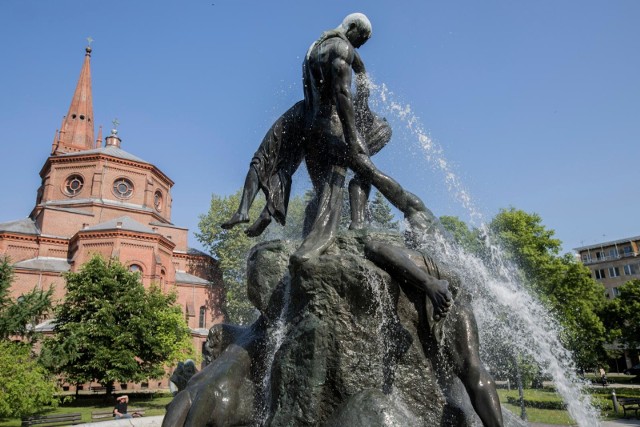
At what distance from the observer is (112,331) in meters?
25.2

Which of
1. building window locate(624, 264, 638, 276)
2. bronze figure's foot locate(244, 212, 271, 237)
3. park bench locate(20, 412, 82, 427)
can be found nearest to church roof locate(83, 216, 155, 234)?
park bench locate(20, 412, 82, 427)

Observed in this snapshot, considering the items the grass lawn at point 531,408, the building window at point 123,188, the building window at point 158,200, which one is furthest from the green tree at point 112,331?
the building window at point 158,200

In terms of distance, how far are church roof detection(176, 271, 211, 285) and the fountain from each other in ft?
124

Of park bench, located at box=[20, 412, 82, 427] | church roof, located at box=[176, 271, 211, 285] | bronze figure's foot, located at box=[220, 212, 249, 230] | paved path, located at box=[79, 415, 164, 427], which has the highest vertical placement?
church roof, located at box=[176, 271, 211, 285]

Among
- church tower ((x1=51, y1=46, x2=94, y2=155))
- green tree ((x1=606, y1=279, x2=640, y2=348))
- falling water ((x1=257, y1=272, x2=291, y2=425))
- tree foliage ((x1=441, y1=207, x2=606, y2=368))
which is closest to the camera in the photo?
falling water ((x1=257, y1=272, x2=291, y2=425))

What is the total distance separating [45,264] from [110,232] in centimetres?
605


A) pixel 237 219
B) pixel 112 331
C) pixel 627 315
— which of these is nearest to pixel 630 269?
pixel 627 315

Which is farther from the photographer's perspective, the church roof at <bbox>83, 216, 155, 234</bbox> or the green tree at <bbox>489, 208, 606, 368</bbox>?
the church roof at <bbox>83, 216, 155, 234</bbox>

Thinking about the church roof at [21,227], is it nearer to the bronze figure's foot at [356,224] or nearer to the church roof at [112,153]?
the church roof at [112,153]

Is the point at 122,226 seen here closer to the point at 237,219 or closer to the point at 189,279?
the point at 189,279

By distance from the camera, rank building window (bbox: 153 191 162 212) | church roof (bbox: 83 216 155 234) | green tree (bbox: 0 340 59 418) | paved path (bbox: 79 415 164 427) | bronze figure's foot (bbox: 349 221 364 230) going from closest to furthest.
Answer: bronze figure's foot (bbox: 349 221 364 230)
paved path (bbox: 79 415 164 427)
green tree (bbox: 0 340 59 418)
church roof (bbox: 83 216 155 234)
building window (bbox: 153 191 162 212)

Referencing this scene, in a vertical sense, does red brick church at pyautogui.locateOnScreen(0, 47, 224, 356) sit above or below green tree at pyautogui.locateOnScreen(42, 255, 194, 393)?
above

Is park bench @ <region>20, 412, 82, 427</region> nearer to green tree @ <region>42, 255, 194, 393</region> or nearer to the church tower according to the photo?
green tree @ <region>42, 255, 194, 393</region>

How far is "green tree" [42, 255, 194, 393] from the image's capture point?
24547 mm
